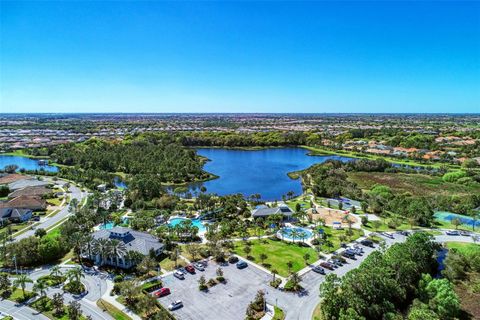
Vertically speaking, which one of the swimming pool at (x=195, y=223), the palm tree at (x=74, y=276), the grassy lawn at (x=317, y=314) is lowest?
the swimming pool at (x=195, y=223)

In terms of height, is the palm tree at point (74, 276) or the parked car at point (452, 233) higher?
the palm tree at point (74, 276)

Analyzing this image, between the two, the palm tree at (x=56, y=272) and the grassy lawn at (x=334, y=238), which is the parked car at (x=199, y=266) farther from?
the grassy lawn at (x=334, y=238)

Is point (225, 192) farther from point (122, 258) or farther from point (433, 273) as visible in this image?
point (433, 273)

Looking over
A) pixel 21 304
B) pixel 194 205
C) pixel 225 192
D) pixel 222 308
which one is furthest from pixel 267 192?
pixel 21 304

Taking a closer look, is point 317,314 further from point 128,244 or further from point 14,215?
point 14,215

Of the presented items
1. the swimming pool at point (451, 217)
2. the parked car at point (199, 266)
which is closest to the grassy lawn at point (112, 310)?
the parked car at point (199, 266)

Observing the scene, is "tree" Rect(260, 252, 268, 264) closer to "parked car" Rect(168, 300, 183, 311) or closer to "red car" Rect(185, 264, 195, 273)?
"red car" Rect(185, 264, 195, 273)
